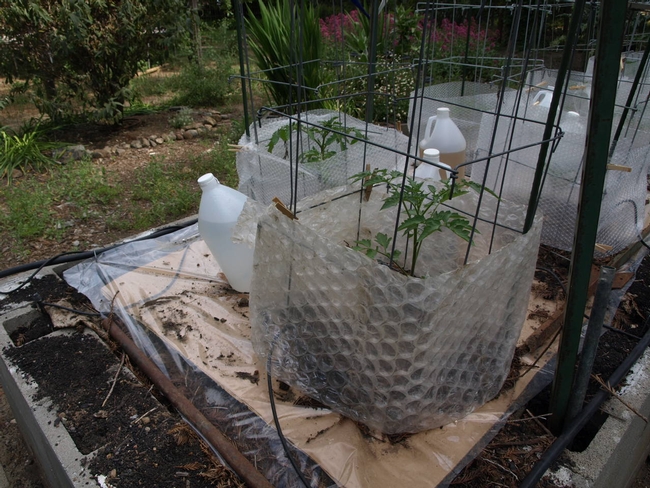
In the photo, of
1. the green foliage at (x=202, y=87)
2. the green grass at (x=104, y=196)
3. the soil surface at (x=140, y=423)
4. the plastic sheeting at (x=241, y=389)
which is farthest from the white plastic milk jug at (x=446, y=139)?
the green foliage at (x=202, y=87)

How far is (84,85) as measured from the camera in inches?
168

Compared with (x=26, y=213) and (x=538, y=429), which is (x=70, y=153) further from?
(x=538, y=429)

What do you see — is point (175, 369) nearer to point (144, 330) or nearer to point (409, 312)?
point (144, 330)

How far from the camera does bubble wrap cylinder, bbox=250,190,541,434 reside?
3.45ft

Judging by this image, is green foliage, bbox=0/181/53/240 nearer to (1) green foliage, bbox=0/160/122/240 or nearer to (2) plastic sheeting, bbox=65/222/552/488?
(1) green foliage, bbox=0/160/122/240

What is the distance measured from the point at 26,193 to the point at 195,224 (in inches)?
64.8

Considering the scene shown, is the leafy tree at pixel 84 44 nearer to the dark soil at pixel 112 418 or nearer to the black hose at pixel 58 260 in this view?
the black hose at pixel 58 260

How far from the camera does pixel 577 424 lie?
117cm

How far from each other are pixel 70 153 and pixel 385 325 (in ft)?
12.1

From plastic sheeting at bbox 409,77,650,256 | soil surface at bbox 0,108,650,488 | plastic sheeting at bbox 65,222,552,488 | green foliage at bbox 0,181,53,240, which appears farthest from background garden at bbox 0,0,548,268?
soil surface at bbox 0,108,650,488

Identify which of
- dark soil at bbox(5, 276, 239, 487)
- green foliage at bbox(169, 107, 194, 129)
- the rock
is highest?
dark soil at bbox(5, 276, 239, 487)

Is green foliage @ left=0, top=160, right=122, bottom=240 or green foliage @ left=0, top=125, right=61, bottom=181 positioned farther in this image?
green foliage @ left=0, top=125, right=61, bottom=181

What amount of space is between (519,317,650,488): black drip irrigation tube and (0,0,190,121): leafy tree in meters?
4.26

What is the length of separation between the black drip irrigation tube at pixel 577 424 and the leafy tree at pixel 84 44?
4.26 m
